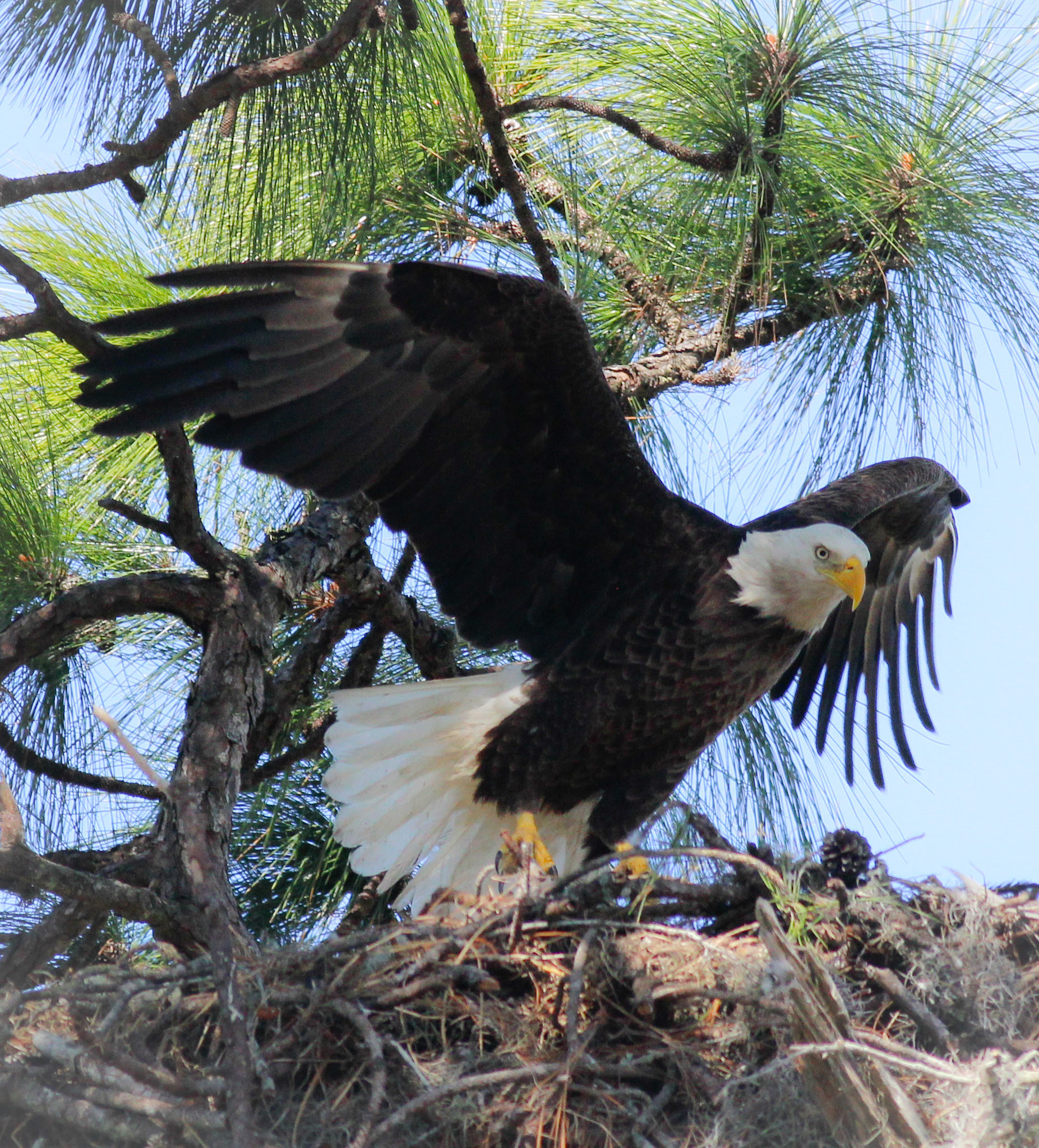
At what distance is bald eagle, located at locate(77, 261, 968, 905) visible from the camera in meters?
2.91

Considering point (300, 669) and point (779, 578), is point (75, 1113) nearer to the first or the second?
point (300, 669)

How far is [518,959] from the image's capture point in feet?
7.80

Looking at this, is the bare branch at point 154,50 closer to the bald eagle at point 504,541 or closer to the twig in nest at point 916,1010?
the bald eagle at point 504,541

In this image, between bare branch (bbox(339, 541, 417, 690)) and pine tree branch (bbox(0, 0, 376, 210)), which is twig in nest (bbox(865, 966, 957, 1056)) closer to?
bare branch (bbox(339, 541, 417, 690))

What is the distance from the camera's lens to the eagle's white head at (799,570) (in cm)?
312

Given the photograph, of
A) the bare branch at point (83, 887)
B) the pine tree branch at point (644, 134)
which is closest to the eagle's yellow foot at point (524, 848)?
the bare branch at point (83, 887)

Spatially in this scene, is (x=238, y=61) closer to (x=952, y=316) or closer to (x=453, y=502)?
(x=453, y=502)

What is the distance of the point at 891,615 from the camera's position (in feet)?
13.8

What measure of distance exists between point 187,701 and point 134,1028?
0.75m

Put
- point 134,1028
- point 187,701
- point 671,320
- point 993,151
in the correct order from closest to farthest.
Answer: point 134,1028 → point 187,701 → point 993,151 → point 671,320

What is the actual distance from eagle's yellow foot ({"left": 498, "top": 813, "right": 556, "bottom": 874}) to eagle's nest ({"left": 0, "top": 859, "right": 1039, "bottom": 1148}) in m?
0.21

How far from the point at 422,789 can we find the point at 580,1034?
124 centimetres

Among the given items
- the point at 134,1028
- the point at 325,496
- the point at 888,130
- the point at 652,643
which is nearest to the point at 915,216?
the point at 888,130

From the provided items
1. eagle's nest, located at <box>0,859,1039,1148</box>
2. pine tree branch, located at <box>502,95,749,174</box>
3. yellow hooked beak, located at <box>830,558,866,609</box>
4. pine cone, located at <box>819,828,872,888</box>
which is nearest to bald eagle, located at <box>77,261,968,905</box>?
yellow hooked beak, located at <box>830,558,866,609</box>
